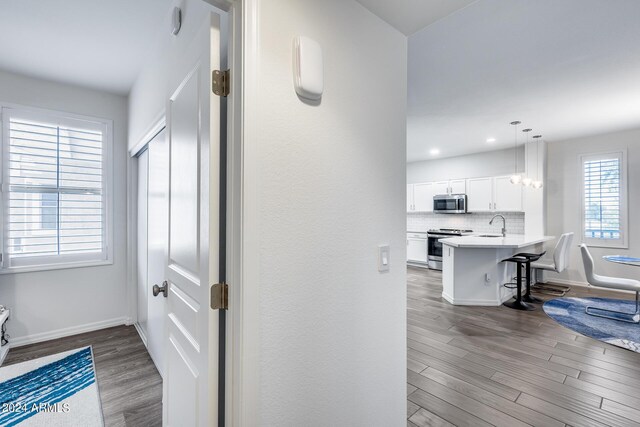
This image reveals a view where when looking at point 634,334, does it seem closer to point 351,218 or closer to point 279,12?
point 351,218

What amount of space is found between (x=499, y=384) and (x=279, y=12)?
2904 millimetres

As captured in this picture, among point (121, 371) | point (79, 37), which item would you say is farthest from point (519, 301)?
point (79, 37)

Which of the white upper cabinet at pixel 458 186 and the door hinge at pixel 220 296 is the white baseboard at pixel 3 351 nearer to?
the door hinge at pixel 220 296

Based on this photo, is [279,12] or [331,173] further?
[331,173]

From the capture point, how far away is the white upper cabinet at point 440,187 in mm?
7005

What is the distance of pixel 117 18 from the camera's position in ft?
6.97

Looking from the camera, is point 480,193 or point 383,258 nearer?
point 383,258

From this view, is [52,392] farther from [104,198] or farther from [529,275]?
[529,275]

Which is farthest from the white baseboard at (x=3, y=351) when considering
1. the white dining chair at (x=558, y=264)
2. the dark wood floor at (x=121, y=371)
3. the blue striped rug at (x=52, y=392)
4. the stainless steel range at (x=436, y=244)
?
the stainless steel range at (x=436, y=244)

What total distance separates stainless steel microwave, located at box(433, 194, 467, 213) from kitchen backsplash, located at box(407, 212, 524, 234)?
378 mm

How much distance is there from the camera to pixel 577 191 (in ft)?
17.7

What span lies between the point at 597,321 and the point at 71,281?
6297 millimetres

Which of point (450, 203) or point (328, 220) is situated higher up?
point (450, 203)

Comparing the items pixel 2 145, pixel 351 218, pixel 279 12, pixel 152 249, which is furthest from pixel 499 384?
pixel 2 145
